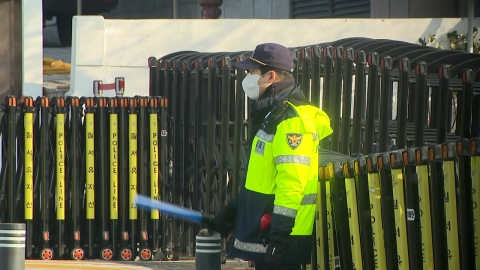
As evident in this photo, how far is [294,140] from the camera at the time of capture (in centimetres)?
669

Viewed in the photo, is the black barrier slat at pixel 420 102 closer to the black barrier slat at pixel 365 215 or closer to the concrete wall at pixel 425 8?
the black barrier slat at pixel 365 215

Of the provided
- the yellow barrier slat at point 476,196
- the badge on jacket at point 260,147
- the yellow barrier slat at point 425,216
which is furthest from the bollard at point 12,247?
the yellow barrier slat at point 476,196

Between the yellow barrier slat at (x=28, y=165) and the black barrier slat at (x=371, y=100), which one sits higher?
the black barrier slat at (x=371, y=100)

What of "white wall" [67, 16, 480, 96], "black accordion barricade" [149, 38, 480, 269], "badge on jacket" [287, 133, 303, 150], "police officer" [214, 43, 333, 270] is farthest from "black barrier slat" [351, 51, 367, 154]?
"white wall" [67, 16, 480, 96]

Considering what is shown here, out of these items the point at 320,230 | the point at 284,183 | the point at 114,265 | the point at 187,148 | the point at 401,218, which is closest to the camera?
the point at 284,183

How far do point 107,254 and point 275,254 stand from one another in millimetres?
5552

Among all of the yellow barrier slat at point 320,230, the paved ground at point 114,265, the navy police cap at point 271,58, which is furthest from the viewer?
the paved ground at point 114,265

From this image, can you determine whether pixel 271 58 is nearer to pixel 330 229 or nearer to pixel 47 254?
pixel 330 229

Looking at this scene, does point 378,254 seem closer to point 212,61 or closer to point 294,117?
point 294,117

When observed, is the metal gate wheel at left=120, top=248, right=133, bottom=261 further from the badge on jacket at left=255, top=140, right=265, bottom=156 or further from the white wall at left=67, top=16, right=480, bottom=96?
the badge on jacket at left=255, top=140, right=265, bottom=156

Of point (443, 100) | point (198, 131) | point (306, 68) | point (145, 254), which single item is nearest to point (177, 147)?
point (198, 131)

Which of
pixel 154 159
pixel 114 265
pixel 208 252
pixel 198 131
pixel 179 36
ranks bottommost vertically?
pixel 114 265

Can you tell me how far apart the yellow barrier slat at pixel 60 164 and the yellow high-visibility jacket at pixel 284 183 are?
5059 millimetres

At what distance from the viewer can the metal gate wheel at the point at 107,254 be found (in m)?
11.8
